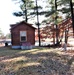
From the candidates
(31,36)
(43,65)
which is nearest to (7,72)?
(43,65)

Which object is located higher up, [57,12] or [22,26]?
[57,12]

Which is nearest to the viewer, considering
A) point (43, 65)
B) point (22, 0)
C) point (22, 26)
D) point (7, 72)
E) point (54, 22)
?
point (7, 72)

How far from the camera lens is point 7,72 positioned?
30.4 feet

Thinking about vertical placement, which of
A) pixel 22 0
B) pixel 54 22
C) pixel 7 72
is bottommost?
pixel 7 72

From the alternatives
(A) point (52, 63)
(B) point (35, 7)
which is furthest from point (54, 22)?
(A) point (52, 63)

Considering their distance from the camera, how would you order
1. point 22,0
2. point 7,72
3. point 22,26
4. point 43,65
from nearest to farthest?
point 7,72 → point 43,65 → point 22,26 → point 22,0

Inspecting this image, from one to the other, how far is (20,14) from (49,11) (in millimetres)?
5006

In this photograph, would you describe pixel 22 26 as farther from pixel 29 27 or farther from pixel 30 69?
pixel 30 69

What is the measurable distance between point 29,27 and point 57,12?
6.47 metres

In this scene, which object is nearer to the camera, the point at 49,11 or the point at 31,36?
the point at 31,36

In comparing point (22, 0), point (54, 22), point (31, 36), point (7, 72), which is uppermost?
point (22, 0)

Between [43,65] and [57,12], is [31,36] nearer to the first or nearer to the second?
[57,12]

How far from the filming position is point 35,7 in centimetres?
2756

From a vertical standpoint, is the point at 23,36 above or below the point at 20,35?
below
